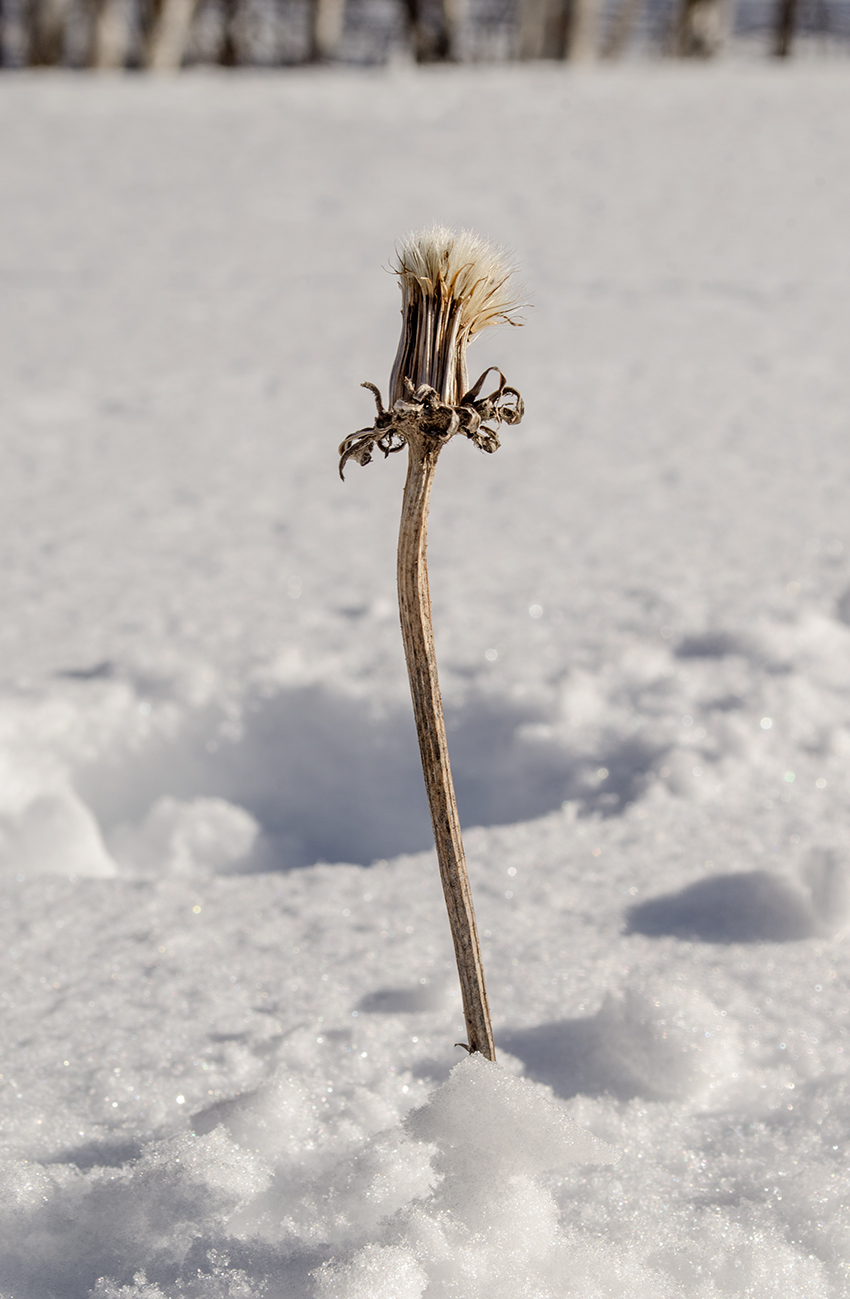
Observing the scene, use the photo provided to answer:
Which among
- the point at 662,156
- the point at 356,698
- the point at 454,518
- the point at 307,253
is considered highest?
the point at 662,156

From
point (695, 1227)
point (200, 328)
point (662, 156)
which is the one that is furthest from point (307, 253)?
point (695, 1227)

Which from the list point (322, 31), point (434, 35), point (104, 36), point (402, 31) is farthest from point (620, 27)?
point (104, 36)

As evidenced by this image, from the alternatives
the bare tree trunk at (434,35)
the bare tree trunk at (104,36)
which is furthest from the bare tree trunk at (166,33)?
the bare tree trunk at (434,35)

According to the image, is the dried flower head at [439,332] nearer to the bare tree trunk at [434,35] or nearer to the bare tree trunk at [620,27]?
the bare tree trunk at [434,35]

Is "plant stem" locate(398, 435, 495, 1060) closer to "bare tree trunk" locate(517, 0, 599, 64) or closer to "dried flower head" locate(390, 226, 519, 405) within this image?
"dried flower head" locate(390, 226, 519, 405)

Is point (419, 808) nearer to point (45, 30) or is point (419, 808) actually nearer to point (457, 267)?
point (457, 267)

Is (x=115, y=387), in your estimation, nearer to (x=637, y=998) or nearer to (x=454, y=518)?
(x=454, y=518)

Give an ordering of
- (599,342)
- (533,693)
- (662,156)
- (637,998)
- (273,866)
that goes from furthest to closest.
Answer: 1. (662,156)
2. (599,342)
3. (533,693)
4. (273,866)
5. (637,998)
